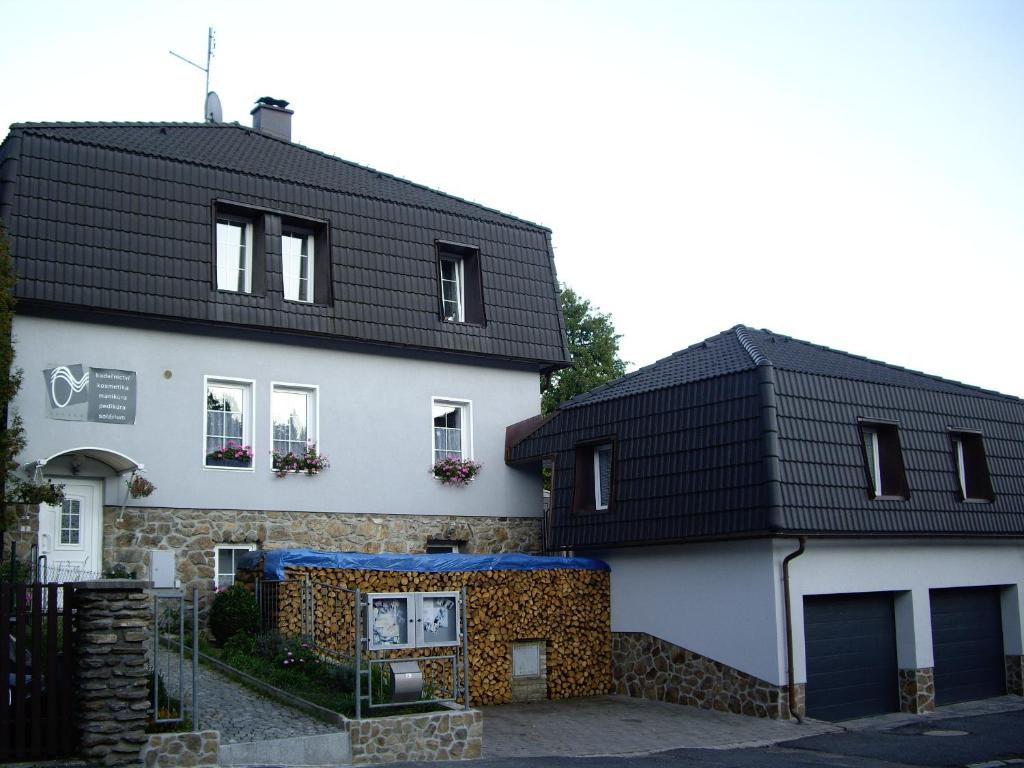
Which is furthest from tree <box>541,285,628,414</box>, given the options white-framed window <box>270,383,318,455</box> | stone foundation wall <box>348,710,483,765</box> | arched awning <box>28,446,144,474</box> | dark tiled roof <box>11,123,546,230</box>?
stone foundation wall <box>348,710,483,765</box>

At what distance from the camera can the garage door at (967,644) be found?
778 inches

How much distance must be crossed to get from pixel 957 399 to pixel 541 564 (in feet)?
28.3

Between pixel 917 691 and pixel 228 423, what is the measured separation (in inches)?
488

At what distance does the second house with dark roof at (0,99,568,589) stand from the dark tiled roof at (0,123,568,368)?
39 mm

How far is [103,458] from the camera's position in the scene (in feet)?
56.5

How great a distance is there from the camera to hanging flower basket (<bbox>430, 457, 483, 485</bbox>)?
69.6 ft

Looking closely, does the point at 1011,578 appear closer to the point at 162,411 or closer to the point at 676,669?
the point at 676,669

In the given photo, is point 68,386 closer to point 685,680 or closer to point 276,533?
point 276,533

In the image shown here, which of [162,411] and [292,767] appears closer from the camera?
[292,767]

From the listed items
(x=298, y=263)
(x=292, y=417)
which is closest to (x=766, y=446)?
(x=292, y=417)

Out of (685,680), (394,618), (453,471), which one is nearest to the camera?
(394,618)

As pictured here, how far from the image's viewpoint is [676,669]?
18.3 meters

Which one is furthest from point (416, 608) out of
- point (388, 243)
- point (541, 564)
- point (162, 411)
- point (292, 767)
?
point (388, 243)

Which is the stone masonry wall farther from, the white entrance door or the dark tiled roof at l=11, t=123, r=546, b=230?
the dark tiled roof at l=11, t=123, r=546, b=230
